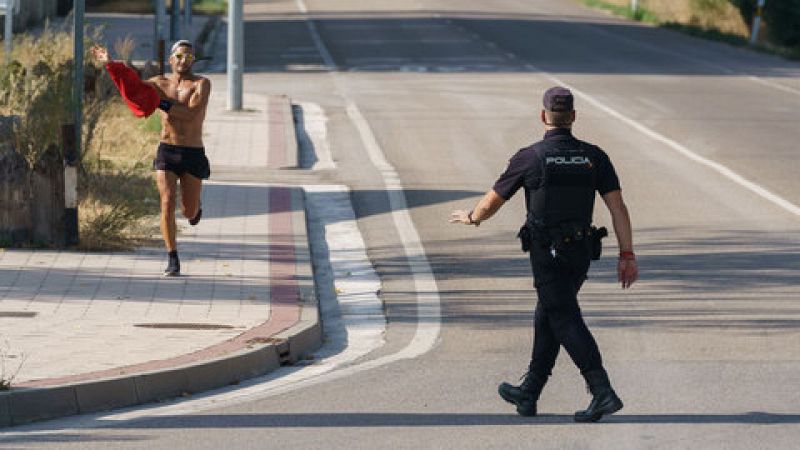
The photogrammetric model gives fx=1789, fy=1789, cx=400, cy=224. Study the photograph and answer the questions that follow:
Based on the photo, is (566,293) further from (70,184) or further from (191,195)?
(70,184)

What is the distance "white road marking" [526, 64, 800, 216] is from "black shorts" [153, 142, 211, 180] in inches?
261

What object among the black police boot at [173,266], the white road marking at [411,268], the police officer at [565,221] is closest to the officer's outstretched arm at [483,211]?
the police officer at [565,221]

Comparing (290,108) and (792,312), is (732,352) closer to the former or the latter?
(792,312)

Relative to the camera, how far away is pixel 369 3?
2451 inches

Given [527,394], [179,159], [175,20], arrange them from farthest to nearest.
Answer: [175,20]
[179,159]
[527,394]

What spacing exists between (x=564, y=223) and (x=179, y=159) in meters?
5.09

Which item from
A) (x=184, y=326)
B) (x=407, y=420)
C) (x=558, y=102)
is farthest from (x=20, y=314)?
(x=558, y=102)

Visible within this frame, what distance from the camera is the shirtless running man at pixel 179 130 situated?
13.1m

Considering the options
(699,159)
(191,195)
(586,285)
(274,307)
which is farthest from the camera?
(699,159)

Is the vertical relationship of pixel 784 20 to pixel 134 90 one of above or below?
below

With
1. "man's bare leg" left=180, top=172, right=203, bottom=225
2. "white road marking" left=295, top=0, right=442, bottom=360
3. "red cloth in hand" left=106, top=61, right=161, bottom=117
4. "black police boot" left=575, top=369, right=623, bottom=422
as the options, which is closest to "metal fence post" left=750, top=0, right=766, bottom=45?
"white road marking" left=295, top=0, right=442, bottom=360

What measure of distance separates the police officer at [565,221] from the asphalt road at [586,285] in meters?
0.37

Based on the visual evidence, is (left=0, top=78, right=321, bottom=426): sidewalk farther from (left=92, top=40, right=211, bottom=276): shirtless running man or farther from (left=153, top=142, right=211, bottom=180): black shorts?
(left=153, top=142, right=211, bottom=180): black shorts

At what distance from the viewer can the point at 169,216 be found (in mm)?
13141
